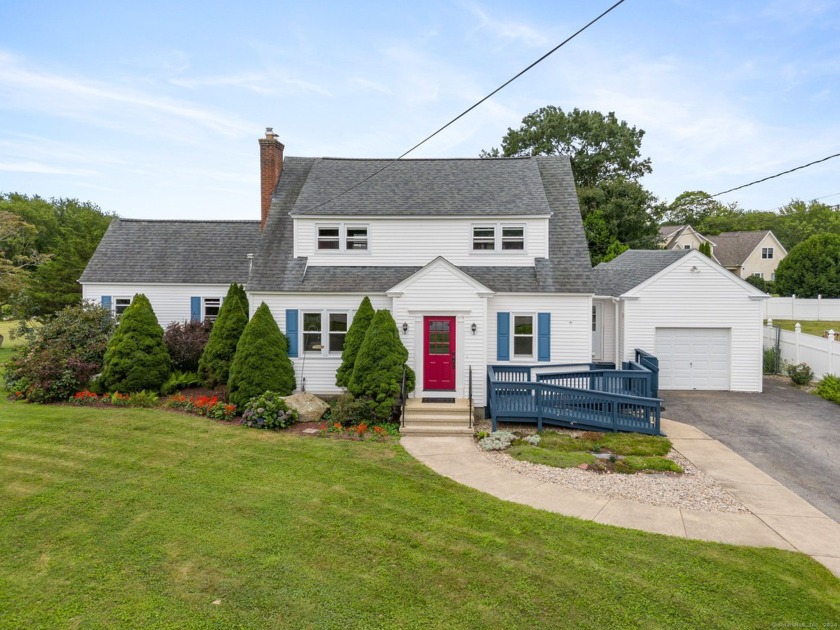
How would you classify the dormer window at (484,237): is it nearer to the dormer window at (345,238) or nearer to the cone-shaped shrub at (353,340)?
the dormer window at (345,238)

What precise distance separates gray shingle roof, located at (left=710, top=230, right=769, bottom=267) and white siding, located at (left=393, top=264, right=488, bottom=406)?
5099 centimetres

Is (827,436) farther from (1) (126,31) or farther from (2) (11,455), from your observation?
(1) (126,31)

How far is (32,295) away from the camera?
30156 mm

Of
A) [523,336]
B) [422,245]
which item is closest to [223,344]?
[422,245]

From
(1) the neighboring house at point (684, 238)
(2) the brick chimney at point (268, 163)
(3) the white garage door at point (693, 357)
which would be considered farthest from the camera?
(1) the neighboring house at point (684, 238)

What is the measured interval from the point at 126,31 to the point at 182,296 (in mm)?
10641

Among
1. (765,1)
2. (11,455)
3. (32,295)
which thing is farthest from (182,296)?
(765,1)

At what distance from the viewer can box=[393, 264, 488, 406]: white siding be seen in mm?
13492

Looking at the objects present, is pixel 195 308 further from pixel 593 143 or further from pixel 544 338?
pixel 593 143

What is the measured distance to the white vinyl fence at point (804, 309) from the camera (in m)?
33.3

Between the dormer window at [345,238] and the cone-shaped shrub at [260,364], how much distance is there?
126 inches

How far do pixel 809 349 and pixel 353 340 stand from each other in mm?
16579

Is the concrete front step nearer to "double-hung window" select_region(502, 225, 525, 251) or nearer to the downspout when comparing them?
"double-hung window" select_region(502, 225, 525, 251)

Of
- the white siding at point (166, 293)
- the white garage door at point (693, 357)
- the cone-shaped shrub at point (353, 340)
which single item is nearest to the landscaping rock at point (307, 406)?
the cone-shaped shrub at point (353, 340)
